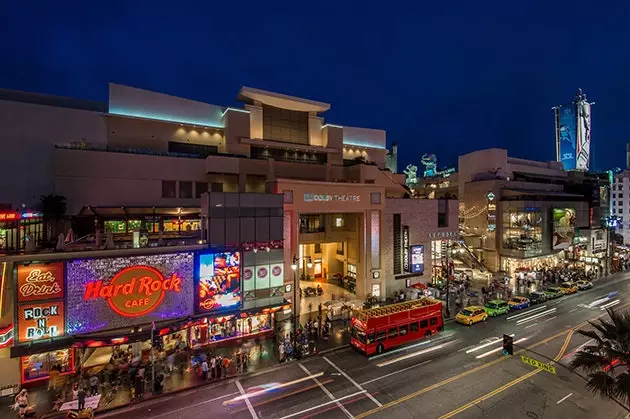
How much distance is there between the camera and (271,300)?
25.0 m

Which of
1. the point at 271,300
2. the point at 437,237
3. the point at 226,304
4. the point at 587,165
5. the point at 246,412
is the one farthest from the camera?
the point at 587,165

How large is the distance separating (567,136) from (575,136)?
1.46 meters

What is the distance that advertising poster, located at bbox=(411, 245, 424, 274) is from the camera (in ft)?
121

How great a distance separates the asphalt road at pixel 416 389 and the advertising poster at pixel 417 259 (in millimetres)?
13076

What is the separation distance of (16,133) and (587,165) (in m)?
98.5

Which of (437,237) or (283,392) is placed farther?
(437,237)

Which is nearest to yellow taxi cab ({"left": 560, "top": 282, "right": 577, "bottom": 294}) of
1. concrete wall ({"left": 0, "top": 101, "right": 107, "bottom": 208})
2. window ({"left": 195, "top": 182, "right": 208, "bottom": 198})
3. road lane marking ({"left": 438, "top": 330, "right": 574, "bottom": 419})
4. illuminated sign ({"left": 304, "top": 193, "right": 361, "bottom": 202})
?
road lane marking ({"left": 438, "top": 330, "right": 574, "bottom": 419})

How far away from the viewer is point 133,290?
19.7 metres

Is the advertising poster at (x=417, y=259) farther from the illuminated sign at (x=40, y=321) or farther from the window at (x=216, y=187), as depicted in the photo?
the illuminated sign at (x=40, y=321)

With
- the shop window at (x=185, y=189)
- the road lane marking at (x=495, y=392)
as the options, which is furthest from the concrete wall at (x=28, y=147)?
the road lane marking at (x=495, y=392)

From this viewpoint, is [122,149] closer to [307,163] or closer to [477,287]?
[307,163]

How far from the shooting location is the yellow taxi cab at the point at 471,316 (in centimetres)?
2712

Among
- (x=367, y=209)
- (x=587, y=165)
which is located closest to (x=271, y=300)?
(x=367, y=209)

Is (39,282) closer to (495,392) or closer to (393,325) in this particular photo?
(393,325)
